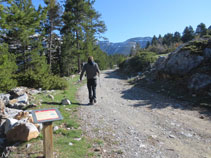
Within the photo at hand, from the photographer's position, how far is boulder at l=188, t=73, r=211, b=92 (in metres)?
9.86

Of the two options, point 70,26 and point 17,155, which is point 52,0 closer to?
point 70,26

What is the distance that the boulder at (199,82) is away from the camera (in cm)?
986

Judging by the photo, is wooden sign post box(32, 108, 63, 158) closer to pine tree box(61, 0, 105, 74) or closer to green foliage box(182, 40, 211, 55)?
green foliage box(182, 40, 211, 55)

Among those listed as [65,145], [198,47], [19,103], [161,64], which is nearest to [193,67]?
[198,47]

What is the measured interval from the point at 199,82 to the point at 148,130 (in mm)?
6646

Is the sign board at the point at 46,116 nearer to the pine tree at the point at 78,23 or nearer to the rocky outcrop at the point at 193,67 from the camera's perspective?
the rocky outcrop at the point at 193,67

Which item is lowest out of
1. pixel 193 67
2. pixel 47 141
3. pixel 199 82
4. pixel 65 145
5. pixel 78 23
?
pixel 65 145

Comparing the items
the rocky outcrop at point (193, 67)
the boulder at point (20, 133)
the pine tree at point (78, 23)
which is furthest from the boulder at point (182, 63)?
the pine tree at point (78, 23)

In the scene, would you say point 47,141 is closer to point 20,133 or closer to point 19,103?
point 20,133

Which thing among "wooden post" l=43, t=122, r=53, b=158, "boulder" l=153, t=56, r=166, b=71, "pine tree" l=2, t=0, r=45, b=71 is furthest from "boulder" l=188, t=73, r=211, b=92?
"pine tree" l=2, t=0, r=45, b=71

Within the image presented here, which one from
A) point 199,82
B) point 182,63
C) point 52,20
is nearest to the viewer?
point 199,82

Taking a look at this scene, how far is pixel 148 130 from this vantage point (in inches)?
222

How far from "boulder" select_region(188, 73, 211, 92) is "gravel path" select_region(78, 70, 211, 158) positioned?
1973 millimetres

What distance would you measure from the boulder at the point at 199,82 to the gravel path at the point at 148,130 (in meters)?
1.97
